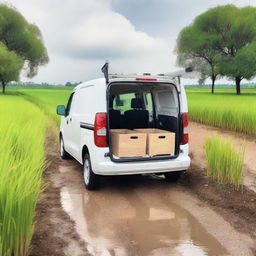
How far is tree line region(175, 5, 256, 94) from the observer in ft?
167

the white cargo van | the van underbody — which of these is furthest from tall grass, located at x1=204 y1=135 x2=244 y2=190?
the van underbody

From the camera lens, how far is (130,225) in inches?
175

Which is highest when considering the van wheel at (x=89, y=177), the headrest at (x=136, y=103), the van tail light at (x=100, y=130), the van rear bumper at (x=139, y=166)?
the headrest at (x=136, y=103)

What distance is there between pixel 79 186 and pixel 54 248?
2629mm

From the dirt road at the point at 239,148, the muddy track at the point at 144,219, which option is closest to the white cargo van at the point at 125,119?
the muddy track at the point at 144,219

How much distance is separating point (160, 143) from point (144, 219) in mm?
1600

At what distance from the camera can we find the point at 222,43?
54.8 m

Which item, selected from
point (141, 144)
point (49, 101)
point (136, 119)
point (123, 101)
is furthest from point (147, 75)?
point (49, 101)

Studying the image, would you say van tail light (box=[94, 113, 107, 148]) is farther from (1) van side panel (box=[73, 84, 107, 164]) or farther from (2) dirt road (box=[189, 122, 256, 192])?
(2) dirt road (box=[189, 122, 256, 192])

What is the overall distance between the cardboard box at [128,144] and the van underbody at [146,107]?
52 cm

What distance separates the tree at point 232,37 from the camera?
5033 cm

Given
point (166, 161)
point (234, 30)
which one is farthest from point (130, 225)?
point (234, 30)

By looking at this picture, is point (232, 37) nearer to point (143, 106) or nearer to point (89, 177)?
point (143, 106)

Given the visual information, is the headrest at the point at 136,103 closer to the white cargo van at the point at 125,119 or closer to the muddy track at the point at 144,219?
the white cargo van at the point at 125,119
